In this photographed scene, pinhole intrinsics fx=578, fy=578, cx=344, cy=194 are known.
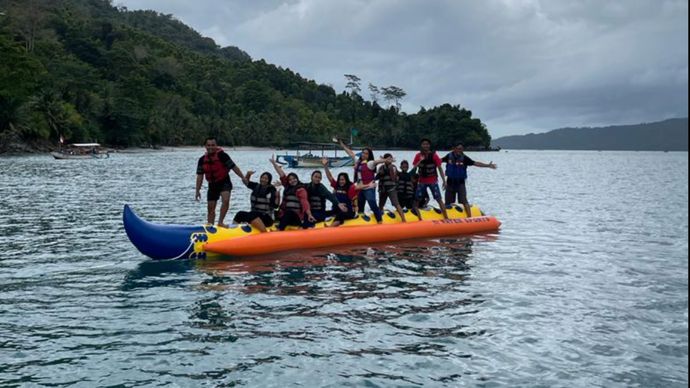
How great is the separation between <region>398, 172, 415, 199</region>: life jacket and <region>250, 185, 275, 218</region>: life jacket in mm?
3938

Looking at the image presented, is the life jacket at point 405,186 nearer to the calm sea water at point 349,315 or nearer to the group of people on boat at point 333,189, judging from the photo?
the group of people on boat at point 333,189

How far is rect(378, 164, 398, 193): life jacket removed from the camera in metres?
13.6

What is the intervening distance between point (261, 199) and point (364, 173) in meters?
2.66

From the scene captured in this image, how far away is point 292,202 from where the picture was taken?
478 inches

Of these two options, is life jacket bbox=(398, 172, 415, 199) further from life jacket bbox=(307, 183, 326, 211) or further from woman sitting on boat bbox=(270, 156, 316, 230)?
woman sitting on boat bbox=(270, 156, 316, 230)

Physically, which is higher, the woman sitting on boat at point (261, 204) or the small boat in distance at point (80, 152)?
the small boat in distance at point (80, 152)

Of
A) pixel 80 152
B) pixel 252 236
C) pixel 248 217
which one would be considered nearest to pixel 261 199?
pixel 248 217

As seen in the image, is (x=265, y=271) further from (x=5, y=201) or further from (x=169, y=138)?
(x=169, y=138)

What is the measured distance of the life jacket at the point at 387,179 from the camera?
13.6 m

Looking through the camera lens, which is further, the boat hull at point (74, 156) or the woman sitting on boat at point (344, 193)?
the boat hull at point (74, 156)

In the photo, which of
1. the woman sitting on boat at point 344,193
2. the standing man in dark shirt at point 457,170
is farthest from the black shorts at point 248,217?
the standing man in dark shirt at point 457,170

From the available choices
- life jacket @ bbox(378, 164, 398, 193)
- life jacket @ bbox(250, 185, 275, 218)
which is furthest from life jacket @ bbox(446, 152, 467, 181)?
life jacket @ bbox(250, 185, 275, 218)

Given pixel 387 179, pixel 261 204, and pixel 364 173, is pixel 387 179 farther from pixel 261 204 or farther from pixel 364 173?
pixel 261 204

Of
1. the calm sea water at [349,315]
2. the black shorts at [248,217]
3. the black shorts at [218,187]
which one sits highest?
the black shorts at [218,187]
